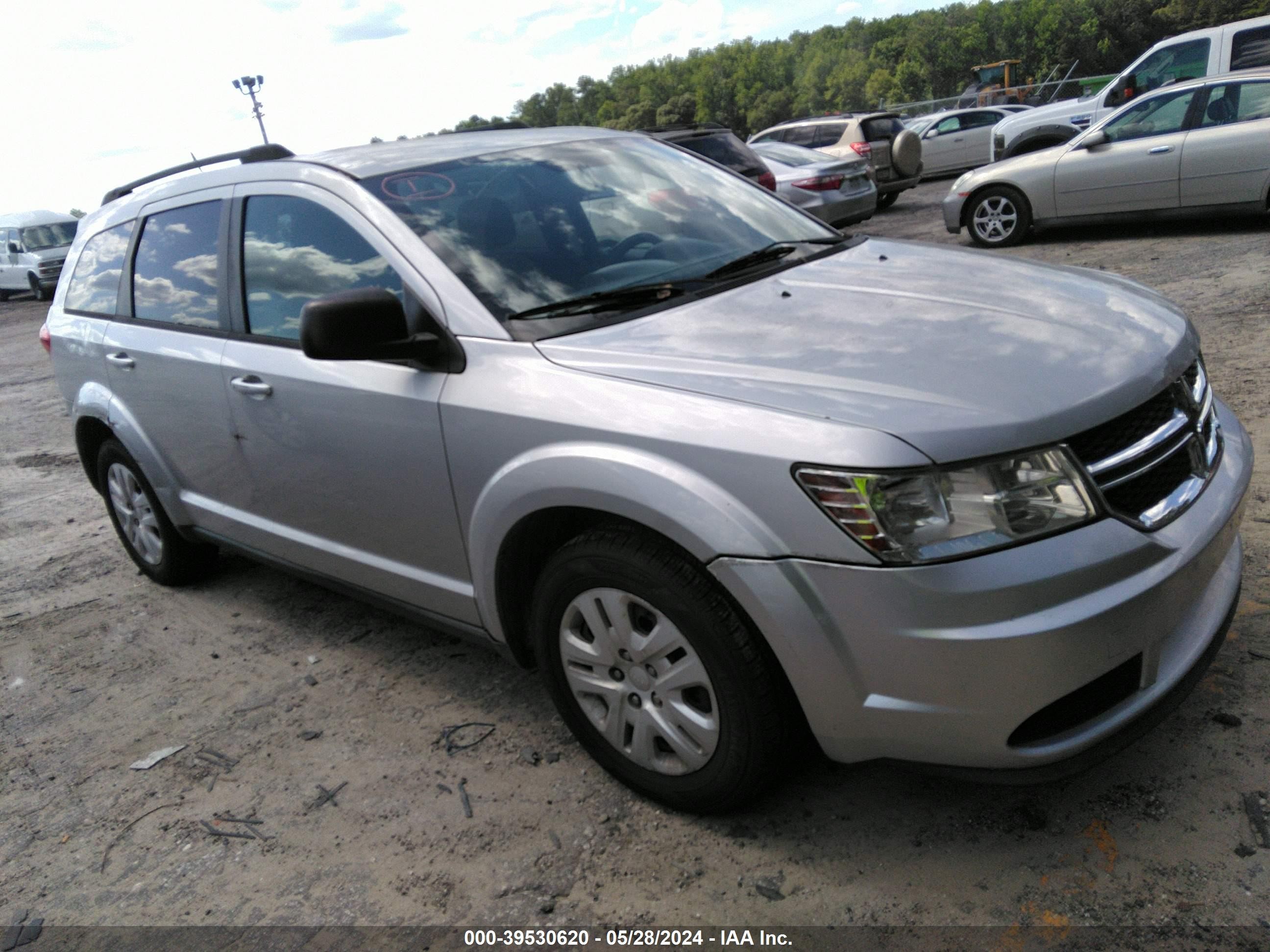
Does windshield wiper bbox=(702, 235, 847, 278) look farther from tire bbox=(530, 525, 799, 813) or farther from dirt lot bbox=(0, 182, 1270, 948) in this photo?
tire bbox=(530, 525, 799, 813)

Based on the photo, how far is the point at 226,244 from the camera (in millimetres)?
3721

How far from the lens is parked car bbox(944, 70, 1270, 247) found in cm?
941

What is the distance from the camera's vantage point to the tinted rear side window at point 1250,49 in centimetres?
1151

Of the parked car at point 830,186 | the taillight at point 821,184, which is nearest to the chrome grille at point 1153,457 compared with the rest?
the parked car at point 830,186

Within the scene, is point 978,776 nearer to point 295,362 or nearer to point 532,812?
point 532,812

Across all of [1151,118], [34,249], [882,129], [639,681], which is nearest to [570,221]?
[639,681]

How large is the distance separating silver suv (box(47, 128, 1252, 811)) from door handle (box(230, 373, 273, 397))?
2 cm

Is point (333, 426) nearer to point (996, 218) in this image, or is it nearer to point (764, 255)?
point (764, 255)

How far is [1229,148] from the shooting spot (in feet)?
31.0

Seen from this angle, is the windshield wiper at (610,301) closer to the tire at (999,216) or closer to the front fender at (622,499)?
the front fender at (622,499)

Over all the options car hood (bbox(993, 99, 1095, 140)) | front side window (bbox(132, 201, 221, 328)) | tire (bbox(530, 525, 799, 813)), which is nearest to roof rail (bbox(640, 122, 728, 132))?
car hood (bbox(993, 99, 1095, 140))

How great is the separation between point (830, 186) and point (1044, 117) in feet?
13.0

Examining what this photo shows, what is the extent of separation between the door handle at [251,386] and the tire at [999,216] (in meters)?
9.15

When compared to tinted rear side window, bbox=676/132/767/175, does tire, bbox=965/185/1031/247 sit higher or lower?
lower
